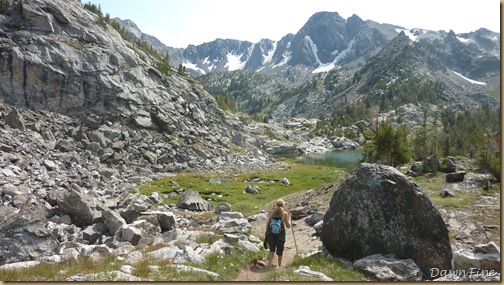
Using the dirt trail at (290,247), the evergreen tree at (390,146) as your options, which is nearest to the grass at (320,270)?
the dirt trail at (290,247)

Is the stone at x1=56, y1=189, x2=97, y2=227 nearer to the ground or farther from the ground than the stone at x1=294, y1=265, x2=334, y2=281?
farther from the ground

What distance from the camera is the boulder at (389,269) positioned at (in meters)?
13.3

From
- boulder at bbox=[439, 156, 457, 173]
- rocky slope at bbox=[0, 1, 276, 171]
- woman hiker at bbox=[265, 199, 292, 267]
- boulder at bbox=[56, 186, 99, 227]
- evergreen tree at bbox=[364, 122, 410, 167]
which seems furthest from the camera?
rocky slope at bbox=[0, 1, 276, 171]

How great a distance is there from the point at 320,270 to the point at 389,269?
9.58 feet

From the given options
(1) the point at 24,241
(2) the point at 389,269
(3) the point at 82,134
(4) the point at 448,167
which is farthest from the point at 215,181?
(2) the point at 389,269

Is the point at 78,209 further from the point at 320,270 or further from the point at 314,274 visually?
the point at 314,274

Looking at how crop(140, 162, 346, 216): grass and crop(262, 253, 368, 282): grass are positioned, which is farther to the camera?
crop(140, 162, 346, 216): grass

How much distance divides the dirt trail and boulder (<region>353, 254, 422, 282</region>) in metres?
3.55

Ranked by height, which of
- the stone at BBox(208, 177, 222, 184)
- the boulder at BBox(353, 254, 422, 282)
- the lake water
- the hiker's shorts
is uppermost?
the hiker's shorts

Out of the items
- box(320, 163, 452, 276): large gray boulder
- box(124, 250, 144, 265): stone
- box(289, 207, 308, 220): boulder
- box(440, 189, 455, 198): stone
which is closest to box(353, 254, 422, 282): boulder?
box(320, 163, 452, 276): large gray boulder

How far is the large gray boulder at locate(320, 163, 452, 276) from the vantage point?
48.7 feet

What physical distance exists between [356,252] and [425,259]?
9.85 ft

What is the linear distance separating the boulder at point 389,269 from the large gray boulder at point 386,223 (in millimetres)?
843

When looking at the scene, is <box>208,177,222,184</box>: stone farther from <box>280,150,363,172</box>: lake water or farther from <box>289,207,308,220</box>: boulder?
<box>280,150,363,172</box>: lake water
